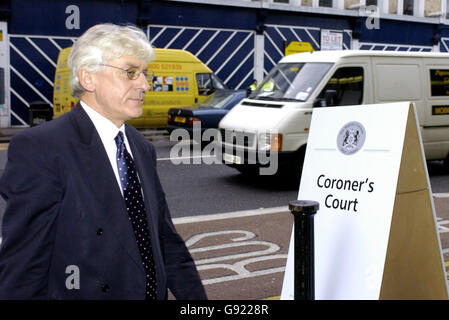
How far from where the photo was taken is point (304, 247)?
293 cm

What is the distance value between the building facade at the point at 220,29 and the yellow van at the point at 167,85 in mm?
3526

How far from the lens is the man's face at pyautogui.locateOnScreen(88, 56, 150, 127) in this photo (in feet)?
7.13

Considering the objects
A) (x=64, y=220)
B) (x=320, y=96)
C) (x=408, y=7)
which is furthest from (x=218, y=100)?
(x=408, y=7)

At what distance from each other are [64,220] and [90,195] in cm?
12

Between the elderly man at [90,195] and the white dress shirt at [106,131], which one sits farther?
the white dress shirt at [106,131]

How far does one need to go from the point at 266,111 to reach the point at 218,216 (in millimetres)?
2512

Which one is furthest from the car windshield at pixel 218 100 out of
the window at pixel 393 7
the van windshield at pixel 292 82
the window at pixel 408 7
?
the window at pixel 408 7

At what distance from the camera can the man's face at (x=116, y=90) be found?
85.5 inches

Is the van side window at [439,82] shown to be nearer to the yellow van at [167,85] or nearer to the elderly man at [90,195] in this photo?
the yellow van at [167,85]

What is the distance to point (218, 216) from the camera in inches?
293

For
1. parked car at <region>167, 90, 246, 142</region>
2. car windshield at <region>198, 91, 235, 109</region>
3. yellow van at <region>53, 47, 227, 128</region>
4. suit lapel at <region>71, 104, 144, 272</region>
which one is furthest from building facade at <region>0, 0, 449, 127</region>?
suit lapel at <region>71, 104, 144, 272</region>

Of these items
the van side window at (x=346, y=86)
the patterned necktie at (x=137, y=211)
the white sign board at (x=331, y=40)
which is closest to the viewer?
the patterned necktie at (x=137, y=211)

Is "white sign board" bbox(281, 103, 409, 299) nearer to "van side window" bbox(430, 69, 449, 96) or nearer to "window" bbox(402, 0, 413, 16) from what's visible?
"van side window" bbox(430, 69, 449, 96)
